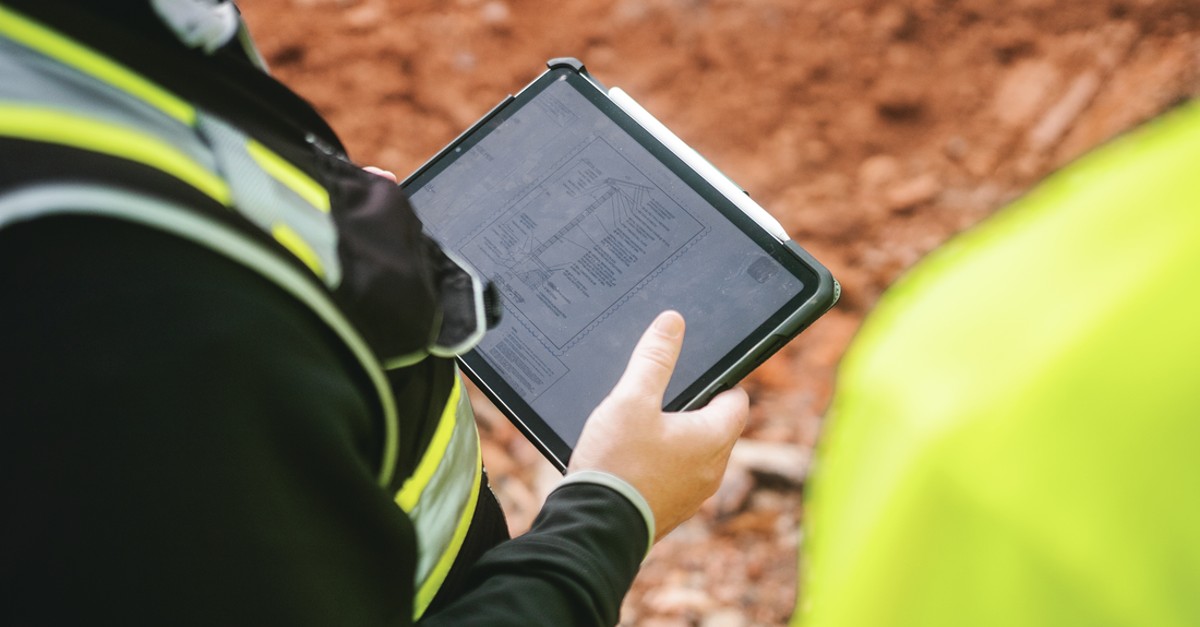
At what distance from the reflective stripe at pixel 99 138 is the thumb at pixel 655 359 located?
19.3 inches

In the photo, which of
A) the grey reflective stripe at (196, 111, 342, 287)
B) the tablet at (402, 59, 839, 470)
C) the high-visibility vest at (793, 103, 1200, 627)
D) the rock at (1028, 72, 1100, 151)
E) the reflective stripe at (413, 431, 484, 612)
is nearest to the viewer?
the high-visibility vest at (793, 103, 1200, 627)

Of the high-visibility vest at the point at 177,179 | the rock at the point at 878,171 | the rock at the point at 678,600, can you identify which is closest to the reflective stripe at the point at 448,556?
the high-visibility vest at the point at 177,179

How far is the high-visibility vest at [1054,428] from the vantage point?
0.29m

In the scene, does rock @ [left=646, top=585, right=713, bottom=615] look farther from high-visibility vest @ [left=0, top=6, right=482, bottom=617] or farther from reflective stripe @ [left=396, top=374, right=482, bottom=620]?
high-visibility vest @ [left=0, top=6, right=482, bottom=617]

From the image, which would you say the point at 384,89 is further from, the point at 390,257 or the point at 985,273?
the point at 985,273

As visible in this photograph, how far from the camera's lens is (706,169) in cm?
96

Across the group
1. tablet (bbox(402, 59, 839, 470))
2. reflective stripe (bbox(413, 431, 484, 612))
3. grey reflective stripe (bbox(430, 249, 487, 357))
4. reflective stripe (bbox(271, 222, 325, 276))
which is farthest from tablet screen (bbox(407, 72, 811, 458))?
reflective stripe (bbox(271, 222, 325, 276))

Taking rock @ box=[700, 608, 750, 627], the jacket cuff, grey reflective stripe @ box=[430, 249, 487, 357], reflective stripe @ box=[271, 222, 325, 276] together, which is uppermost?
reflective stripe @ box=[271, 222, 325, 276]

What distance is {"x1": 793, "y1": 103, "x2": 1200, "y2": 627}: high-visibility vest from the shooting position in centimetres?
29

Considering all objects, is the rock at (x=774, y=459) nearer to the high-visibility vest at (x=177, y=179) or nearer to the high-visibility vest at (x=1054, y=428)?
the high-visibility vest at (x=177, y=179)

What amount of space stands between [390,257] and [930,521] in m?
0.38

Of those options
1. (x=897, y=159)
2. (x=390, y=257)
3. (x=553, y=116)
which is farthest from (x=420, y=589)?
(x=897, y=159)

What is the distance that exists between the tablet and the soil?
2.25ft

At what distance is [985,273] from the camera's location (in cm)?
38
